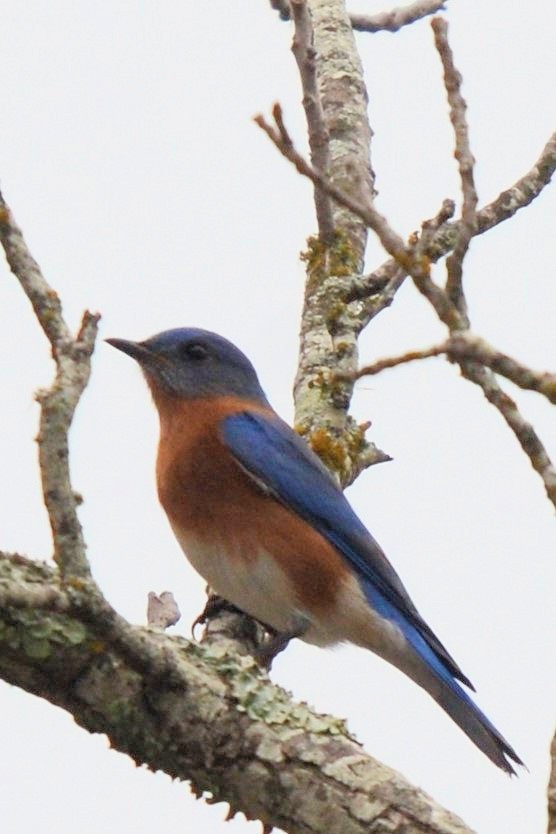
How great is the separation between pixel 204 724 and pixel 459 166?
2094 millimetres

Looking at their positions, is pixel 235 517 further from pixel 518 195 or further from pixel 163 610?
pixel 518 195

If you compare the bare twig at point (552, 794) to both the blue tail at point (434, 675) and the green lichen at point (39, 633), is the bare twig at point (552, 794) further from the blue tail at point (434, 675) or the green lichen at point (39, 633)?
the blue tail at point (434, 675)

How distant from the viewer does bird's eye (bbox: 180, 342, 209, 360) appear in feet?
30.5

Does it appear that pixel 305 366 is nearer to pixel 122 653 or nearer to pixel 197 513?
pixel 197 513

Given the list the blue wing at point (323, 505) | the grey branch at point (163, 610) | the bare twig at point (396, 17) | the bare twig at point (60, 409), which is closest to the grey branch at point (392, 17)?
the bare twig at point (396, 17)

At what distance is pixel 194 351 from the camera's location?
9.32 m

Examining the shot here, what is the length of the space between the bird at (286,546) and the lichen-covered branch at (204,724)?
257 cm

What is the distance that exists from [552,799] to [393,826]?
3.83 ft

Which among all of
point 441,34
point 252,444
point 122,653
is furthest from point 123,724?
point 252,444

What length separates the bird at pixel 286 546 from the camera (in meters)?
8.00

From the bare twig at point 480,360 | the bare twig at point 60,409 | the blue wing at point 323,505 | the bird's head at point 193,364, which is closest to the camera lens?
the bare twig at point 480,360

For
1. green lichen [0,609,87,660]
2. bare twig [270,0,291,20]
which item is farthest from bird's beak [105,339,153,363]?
green lichen [0,609,87,660]

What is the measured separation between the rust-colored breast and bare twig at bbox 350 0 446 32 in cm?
324

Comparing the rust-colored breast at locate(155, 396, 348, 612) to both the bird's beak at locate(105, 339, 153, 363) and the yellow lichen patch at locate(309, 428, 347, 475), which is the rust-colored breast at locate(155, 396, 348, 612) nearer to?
the yellow lichen patch at locate(309, 428, 347, 475)
